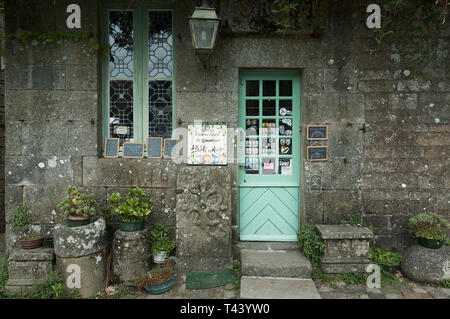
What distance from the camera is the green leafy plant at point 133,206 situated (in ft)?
11.3

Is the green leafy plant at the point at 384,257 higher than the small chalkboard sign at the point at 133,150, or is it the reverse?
the small chalkboard sign at the point at 133,150

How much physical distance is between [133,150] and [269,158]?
196cm

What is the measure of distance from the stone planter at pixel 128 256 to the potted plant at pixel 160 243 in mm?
265

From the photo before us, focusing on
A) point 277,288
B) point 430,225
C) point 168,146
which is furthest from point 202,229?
point 430,225

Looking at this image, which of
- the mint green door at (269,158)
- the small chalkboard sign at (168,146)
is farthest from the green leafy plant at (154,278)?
the small chalkboard sign at (168,146)

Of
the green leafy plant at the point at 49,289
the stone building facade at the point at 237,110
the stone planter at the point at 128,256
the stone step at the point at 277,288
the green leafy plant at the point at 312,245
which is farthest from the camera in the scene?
the stone building facade at the point at 237,110

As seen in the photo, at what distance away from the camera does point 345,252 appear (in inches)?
141

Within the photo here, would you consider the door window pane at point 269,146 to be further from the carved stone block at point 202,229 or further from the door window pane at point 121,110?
the door window pane at point 121,110

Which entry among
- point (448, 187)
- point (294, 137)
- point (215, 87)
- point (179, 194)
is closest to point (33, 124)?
point (179, 194)

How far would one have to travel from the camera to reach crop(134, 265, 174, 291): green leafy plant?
3291 millimetres

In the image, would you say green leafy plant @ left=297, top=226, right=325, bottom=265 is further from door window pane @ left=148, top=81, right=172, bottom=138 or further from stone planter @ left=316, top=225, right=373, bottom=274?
door window pane @ left=148, top=81, right=172, bottom=138

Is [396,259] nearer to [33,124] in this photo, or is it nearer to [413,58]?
[413,58]

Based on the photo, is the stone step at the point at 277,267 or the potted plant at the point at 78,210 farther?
the stone step at the point at 277,267

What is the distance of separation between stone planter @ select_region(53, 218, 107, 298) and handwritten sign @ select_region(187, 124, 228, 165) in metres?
1.51
